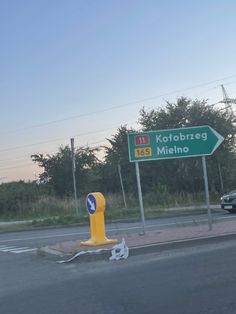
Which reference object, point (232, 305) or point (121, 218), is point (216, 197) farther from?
point (232, 305)

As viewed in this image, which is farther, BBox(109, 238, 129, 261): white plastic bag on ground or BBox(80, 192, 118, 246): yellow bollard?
BBox(80, 192, 118, 246): yellow bollard

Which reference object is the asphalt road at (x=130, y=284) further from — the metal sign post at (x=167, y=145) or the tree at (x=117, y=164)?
the tree at (x=117, y=164)

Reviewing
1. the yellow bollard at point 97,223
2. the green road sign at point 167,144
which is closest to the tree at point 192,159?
the green road sign at point 167,144

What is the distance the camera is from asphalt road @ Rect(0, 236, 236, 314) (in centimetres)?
713

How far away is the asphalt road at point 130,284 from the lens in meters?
7.13

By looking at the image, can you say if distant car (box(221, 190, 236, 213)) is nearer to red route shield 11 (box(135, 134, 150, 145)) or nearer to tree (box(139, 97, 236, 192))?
tree (box(139, 97, 236, 192))

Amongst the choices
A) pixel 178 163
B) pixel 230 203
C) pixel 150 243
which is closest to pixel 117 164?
pixel 178 163

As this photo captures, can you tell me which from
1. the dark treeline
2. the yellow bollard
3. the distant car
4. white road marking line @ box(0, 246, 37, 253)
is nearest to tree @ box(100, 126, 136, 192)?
the dark treeline

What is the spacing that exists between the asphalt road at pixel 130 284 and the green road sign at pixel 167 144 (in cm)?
325

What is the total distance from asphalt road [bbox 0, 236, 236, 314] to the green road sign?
3.25 meters

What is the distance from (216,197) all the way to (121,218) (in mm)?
12184

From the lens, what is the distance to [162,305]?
7.04 metres

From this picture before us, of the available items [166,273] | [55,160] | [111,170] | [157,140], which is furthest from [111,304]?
[55,160]

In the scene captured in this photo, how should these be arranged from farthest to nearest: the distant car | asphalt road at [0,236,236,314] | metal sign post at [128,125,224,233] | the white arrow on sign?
the distant car
metal sign post at [128,125,224,233]
the white arrow on sign
asphalt road at [0,236,236,314]
